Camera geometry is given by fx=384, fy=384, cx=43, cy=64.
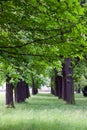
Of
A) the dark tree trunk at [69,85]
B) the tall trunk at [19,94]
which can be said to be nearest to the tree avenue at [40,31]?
the dark tree trunk at [69,85]

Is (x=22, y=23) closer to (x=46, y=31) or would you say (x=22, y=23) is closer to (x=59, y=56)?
(x=46, y=31)

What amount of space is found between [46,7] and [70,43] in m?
2.00

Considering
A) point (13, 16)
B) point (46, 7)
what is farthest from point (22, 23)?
point (46, 7)

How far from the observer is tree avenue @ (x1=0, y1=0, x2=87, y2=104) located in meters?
10.3

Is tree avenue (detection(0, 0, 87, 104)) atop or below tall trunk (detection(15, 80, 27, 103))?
atop

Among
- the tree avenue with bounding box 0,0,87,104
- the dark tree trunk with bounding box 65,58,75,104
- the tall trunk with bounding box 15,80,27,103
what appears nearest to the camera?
the tree avenue with bounding box 0,0,87,104

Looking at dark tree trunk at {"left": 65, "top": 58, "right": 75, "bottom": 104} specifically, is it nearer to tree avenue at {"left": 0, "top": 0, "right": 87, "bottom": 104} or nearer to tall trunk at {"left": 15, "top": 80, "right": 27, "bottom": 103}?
tall trunk at {"left": 15, "top": 80, "right": 27, "bottom": 103}

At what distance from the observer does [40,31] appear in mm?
11703

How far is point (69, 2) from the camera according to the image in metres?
9.71

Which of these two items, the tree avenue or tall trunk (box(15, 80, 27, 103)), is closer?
the tree avenue

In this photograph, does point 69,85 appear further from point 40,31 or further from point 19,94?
point 40,31

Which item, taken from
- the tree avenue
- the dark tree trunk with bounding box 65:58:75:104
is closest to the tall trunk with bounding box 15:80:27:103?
the dark tree trunk with bounding box 65:58:75:104

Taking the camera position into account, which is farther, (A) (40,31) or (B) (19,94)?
(B) (19,94)

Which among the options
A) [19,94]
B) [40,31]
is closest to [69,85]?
[19,94]
